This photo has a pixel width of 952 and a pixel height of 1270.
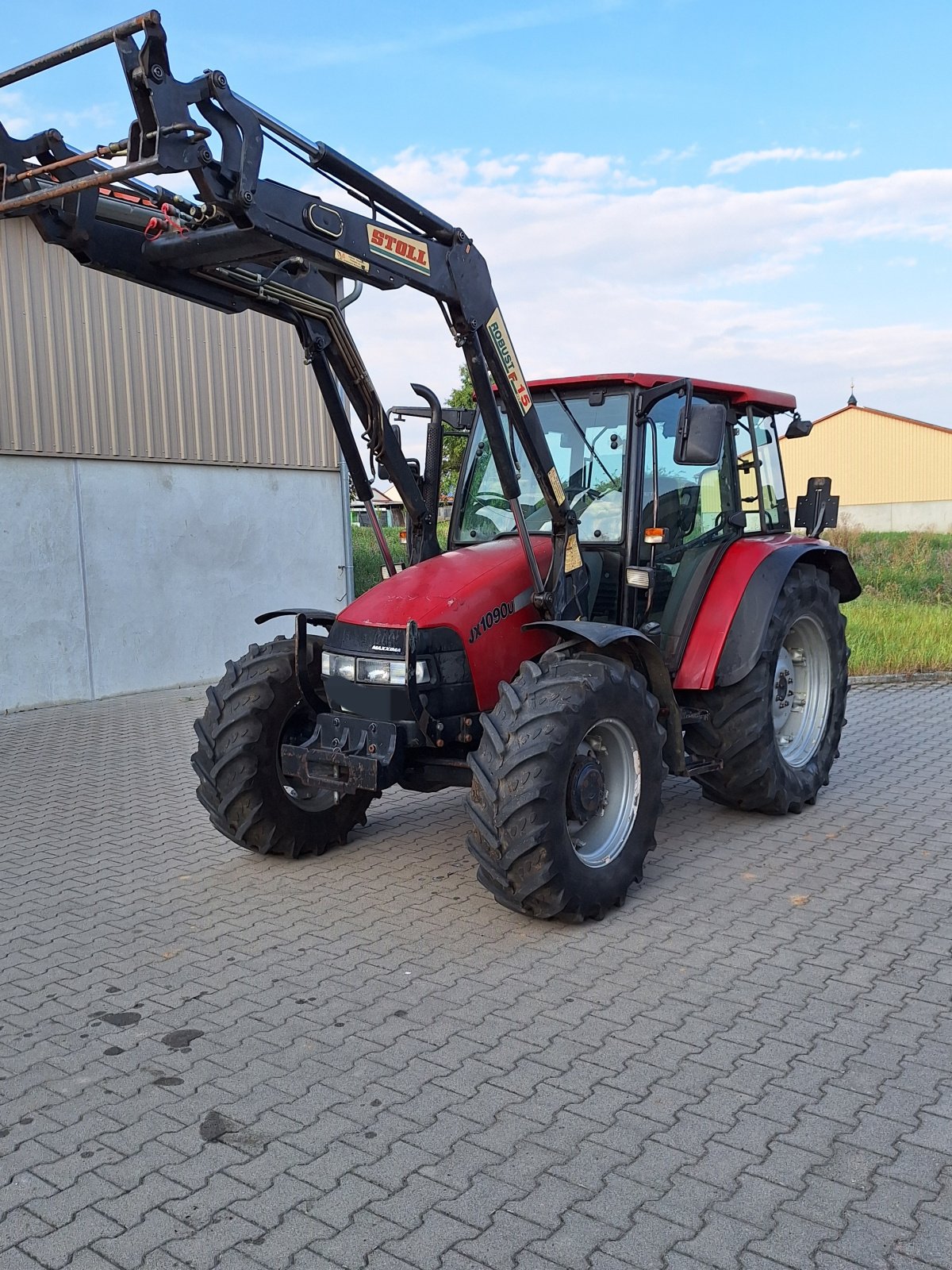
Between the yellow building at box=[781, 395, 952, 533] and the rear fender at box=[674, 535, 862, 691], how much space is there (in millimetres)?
42916

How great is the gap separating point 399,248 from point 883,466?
4807cm

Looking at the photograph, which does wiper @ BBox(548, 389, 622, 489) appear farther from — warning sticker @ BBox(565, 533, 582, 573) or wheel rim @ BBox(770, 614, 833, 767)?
wheel rim @ BBox(770, 614, 833, 767)

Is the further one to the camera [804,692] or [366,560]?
[366,560]

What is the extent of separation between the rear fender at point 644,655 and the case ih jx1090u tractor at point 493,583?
0.05 feet

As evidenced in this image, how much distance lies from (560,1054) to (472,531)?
310 centimetres

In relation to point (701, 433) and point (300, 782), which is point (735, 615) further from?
point (300, 782)

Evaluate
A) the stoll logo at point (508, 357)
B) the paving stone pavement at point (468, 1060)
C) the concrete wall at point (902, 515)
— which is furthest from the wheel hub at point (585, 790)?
the concrete wall at point (902, 515)

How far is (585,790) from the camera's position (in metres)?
4.64

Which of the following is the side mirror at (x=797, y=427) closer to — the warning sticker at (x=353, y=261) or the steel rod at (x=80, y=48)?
the warning sticker at (x=353, y=261)

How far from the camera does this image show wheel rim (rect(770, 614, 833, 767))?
6504mm

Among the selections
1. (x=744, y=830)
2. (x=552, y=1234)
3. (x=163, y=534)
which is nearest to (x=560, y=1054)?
(x=552, y=1234)

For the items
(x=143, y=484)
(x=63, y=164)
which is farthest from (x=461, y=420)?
(x=143, y=484)

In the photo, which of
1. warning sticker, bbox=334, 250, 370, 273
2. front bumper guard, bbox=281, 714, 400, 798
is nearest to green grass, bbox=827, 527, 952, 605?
front bumper guard, bbox=281, 714, 400, 798

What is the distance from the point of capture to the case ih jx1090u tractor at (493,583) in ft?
12.9
